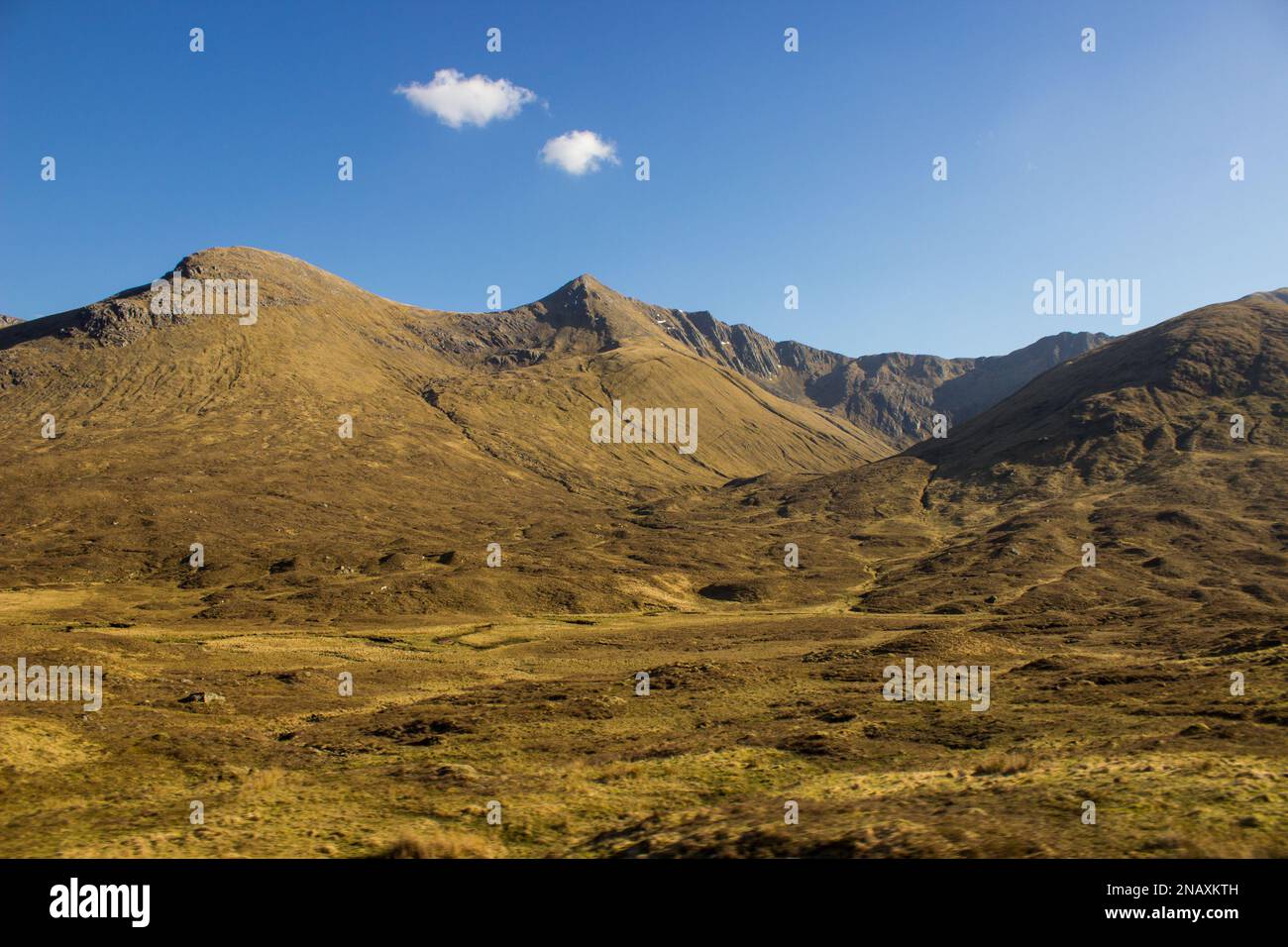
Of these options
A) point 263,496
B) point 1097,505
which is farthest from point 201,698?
point 1097,505

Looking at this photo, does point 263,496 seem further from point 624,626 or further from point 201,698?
point 201,698

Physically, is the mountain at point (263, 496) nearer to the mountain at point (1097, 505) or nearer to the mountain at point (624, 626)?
the mountain at point (624, 626)

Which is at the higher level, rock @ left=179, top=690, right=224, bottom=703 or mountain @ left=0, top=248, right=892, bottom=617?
mountain @ left=0, top=248, right=892, bottom=617

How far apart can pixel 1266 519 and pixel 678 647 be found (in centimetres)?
10850

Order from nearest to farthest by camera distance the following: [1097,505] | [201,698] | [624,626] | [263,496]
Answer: [201,698] < [624,626] < [1097,505] < [263,496]

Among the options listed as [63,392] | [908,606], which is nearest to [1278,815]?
[908,606]

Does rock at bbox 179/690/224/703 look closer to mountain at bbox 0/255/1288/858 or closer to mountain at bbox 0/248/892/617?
mountain at bbox 0/255/1288/858

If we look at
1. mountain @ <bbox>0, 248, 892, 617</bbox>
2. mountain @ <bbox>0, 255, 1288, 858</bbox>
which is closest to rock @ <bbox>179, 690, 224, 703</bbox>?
mountain @ <bbox>0, 255, 1288, 858</bbox>

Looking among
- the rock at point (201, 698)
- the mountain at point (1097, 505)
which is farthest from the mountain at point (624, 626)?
the mountain at point (1097, 505)

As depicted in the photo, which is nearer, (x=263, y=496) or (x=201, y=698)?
(x=201, y=698)

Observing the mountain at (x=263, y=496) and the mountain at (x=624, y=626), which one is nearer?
the mountain at (x=624, y=626)

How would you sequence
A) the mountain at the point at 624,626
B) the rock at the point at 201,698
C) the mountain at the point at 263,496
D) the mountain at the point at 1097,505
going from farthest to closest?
1. the mountain at the point at 263,496
2. the mountain at the point at 1097,505
3. the rock at the point at 201,698
4. the mountain at the point at 624,626
